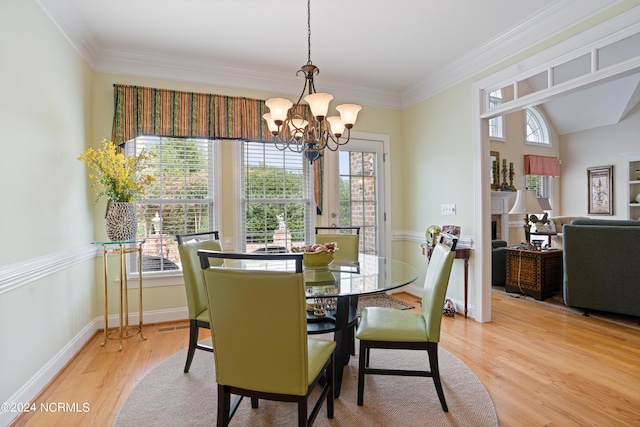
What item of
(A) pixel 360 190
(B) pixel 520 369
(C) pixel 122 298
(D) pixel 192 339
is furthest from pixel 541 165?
(C) pixel 122 298

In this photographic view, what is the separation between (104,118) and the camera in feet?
10.7

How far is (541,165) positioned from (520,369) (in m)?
6.05

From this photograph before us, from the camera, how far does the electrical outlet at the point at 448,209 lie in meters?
3.77

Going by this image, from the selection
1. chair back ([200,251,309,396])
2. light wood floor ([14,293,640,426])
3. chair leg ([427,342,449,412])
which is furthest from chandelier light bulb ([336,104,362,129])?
light wood floor ([14,293,640,426])

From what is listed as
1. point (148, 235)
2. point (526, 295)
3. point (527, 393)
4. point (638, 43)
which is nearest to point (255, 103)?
point (148, 235)

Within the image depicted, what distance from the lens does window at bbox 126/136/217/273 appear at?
344cm

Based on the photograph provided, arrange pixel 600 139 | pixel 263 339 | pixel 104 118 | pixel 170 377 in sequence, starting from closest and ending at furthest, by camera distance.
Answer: pixel 263 339 < pixel 170 377 < pixel 104 118 < pixel 600 139

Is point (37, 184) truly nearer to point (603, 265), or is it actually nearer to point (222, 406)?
point (222, 406)

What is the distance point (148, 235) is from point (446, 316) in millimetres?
3303

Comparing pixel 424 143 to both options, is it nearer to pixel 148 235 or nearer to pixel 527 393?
Result: pixel 527 393

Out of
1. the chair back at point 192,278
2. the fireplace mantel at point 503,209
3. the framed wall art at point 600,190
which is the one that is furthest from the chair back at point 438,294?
the framed wall art at point 600,190

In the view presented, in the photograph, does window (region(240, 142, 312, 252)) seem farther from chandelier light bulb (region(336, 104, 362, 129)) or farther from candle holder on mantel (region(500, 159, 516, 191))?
candle holder on mantel (region(500, 159, 516, 191))

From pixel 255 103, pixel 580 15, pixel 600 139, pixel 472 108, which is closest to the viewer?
pixel 580 15

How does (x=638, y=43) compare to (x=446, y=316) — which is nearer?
(x=638, y=43)
